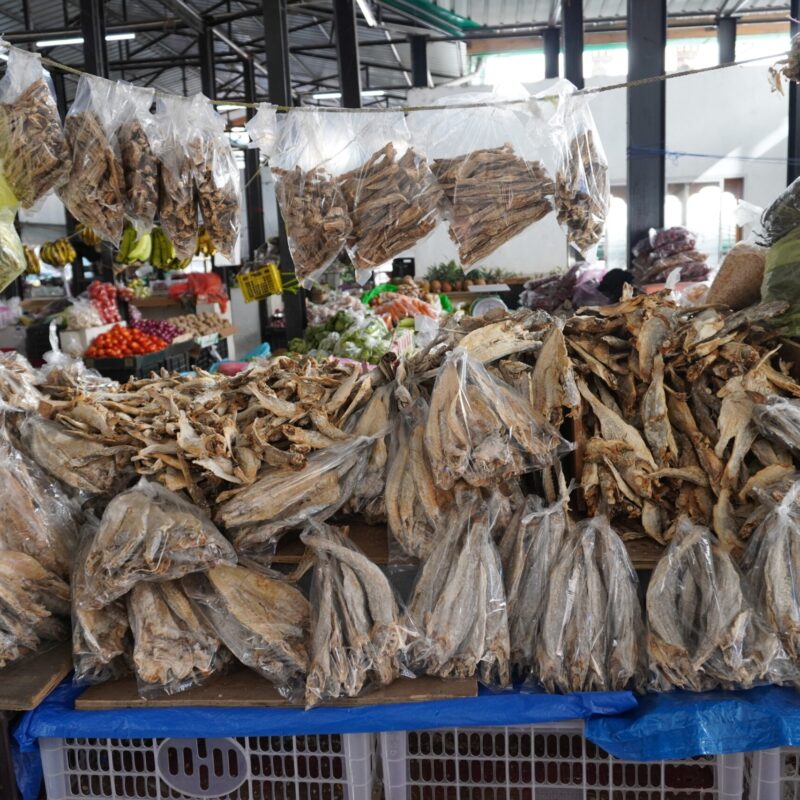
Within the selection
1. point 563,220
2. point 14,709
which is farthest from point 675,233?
point 14,709

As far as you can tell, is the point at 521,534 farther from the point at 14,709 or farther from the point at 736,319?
the point at 14,709

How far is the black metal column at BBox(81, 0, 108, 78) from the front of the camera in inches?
227

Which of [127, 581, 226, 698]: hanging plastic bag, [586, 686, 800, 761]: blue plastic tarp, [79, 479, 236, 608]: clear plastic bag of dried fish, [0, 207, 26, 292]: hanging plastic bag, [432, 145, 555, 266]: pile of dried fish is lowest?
[586, 686, 800, 761]: blue plastic tarp

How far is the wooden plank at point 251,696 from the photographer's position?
73.9 inches

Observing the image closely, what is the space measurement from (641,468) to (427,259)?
940 centimetres

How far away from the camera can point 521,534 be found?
206 cm

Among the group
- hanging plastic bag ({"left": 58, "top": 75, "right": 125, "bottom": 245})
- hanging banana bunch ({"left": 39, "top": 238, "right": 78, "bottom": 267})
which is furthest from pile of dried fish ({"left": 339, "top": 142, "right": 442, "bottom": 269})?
hanging banana bunch ({"left": 39, "top": 238, "right": 78, "bottom": 267})

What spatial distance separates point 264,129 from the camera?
2607mm

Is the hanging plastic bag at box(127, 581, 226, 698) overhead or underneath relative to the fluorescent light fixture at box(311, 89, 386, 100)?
underneath

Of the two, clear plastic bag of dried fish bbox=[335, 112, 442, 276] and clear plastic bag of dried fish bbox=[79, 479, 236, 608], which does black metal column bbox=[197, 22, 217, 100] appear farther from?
clear plastic bag of dried fish bbox=[79, 479, 236, 608]

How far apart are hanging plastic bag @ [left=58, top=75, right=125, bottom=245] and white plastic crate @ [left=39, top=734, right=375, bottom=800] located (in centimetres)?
165

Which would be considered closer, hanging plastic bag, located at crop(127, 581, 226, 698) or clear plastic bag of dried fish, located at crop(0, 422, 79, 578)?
hanging plastic bag, located at crop(127, 581, 226, 698)

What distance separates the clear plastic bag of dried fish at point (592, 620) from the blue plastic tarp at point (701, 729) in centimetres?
11

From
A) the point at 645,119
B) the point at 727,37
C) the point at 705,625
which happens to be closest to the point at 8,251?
the point at 705,625
